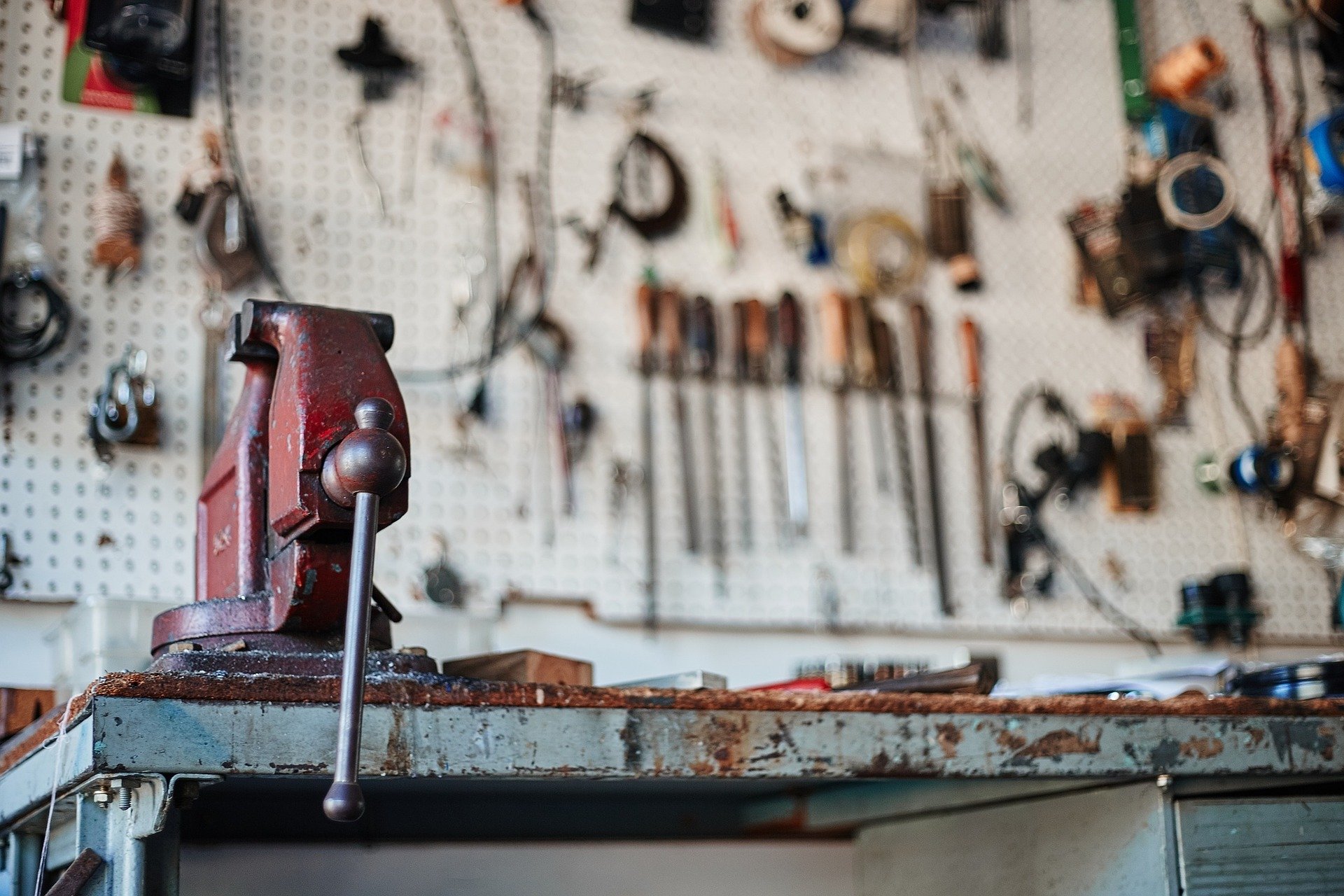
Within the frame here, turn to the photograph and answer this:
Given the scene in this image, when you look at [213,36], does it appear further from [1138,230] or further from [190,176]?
[1138,230]

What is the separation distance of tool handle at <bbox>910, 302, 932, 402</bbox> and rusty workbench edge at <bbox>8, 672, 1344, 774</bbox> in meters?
1.18

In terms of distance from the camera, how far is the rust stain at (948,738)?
133 cm

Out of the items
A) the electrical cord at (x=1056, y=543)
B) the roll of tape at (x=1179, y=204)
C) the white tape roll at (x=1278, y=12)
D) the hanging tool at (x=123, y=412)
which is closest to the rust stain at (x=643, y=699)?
the hanging tool at (x=123, y=412)

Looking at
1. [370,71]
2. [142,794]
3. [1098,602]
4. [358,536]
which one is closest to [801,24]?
[370,71]

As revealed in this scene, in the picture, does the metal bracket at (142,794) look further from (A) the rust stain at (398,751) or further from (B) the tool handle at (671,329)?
(B) the tool handle at (671,329)

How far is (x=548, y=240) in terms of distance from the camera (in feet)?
7.97

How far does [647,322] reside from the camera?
242 centimetres

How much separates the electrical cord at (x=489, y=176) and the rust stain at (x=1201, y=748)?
1.28m

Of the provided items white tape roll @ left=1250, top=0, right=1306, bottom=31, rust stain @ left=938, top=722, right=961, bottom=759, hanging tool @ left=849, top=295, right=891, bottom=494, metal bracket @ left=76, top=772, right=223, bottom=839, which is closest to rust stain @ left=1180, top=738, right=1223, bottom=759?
rust stain @ left=938, top=722, right=961, bottom=759

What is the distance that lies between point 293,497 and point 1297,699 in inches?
42.0

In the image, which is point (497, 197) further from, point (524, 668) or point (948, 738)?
point (948, 738)

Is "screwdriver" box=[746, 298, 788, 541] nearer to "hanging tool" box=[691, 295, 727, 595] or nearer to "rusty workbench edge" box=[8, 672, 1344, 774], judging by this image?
"hanging tool" box=[691, 295, 727, 595]

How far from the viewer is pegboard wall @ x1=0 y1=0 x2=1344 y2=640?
2.09 m

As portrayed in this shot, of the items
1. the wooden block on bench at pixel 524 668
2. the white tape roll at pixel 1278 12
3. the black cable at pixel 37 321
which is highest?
the white tape roll at pixel 1278 12
